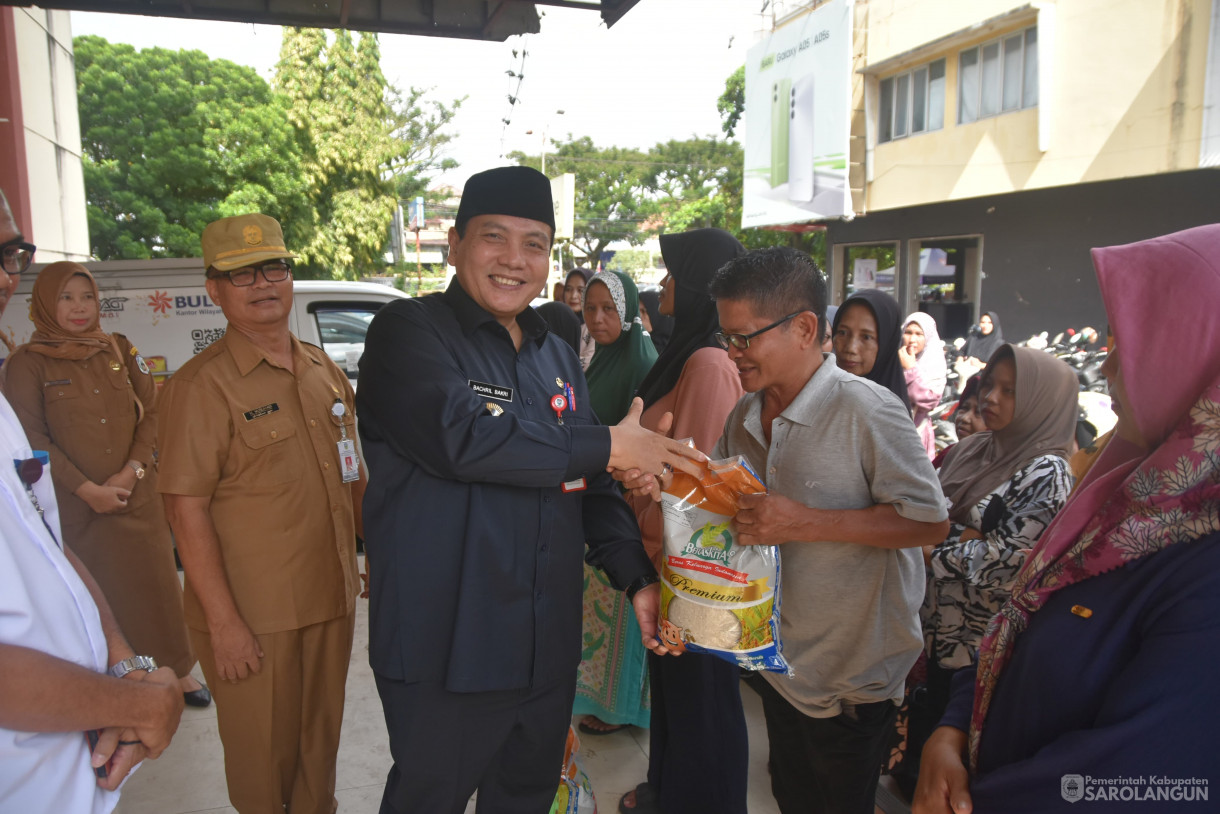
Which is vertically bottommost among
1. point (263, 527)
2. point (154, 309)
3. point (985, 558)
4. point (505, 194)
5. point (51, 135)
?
point (985, 558)

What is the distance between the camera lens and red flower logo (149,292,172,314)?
514 centimetres

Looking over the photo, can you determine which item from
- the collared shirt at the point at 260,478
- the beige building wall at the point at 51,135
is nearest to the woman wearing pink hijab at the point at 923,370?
the collared shirt at the point at 260,478

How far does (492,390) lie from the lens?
1.74 m

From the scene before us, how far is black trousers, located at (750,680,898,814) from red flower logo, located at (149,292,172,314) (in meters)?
5.00

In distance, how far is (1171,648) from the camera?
1016 mm

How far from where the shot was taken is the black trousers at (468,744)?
5.50ft

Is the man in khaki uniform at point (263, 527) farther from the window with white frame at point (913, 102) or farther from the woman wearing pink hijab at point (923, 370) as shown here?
the window with white frame at point (913, 102)

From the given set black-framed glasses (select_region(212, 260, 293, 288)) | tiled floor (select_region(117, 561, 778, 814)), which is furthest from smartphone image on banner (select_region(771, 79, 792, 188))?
black-framed glasses (select_region(212, 260, 293, 288))

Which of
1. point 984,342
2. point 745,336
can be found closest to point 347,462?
point 745,336

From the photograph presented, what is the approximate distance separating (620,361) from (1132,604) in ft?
8.75

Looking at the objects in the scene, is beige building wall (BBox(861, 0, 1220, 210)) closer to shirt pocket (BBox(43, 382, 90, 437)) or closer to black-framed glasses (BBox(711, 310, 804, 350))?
black-framed glasses (BBox(711, 310, 804, 350))

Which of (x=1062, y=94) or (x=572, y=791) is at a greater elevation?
(x=1062, y=94)

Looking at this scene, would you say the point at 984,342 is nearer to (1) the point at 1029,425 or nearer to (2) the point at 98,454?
A: (1) the point at 1029,425

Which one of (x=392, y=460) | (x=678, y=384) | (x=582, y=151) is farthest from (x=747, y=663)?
(x=582, y=151)
